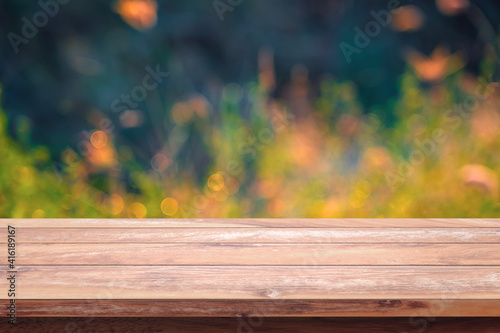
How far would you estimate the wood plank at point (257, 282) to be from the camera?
106cm

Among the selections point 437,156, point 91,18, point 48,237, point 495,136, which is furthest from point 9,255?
point 495,136

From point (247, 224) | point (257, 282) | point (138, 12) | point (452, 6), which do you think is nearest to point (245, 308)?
point (257, 282)

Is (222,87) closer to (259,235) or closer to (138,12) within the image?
(138,12)

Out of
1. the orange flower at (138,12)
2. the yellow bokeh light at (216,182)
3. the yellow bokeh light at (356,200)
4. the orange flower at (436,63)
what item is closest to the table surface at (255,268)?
the yellow bokeh light at (356,200)

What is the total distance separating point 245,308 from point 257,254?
0.91ft

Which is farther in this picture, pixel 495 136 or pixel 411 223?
pixel 495 136

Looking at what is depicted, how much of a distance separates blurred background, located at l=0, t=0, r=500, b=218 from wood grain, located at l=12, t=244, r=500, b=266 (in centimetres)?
97

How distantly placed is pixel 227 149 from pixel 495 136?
129 centimetres

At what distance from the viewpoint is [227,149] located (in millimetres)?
2311

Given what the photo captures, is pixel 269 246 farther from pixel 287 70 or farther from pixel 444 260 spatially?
pixel 287 70

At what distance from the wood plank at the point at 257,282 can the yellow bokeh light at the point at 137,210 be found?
3.68ft

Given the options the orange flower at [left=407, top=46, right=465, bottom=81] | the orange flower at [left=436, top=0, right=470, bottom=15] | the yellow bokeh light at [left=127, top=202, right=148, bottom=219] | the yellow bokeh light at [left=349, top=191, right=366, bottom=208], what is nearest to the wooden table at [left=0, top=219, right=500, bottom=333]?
the yellow bokeh light at [left=349, top=191, right=366, bottom=208]

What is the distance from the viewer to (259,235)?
1.48m

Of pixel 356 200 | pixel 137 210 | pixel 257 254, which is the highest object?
pixel 257 254
